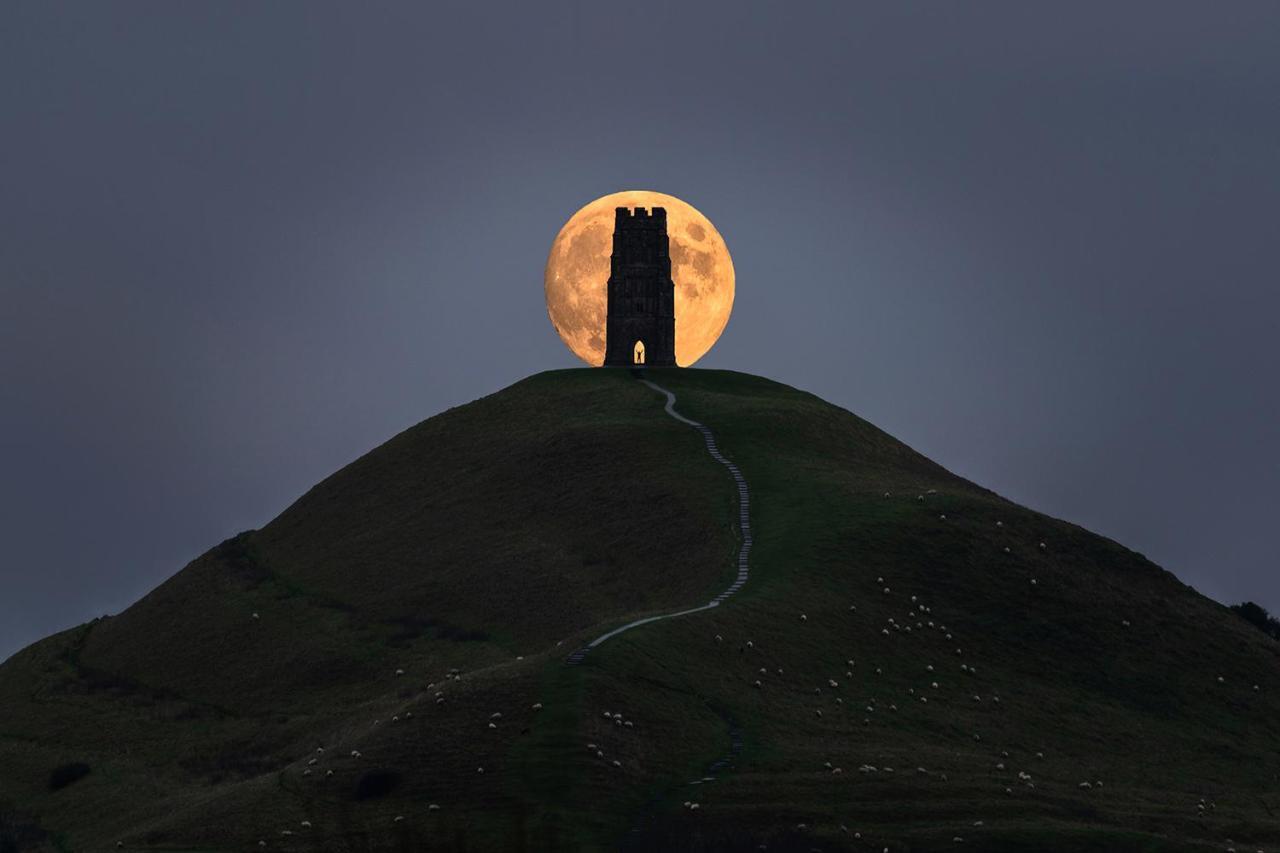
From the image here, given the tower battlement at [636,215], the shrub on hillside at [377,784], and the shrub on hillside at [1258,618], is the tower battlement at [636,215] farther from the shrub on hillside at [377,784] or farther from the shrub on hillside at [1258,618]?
the shrub on hillside at [377,784]

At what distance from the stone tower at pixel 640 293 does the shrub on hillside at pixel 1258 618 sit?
44.4m

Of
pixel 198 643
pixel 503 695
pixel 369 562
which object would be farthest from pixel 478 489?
pixel 503 695

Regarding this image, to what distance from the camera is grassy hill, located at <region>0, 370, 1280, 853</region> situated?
8538 centimetres

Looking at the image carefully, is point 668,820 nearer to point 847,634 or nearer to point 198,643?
point 847,634

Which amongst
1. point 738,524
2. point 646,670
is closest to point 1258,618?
point 738,524

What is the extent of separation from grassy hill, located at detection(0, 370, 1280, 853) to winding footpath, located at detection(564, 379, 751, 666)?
2.71ft

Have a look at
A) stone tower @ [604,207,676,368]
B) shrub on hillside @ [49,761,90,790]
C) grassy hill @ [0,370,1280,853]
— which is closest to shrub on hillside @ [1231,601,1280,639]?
grassy hill @ [0,370,1280,853]

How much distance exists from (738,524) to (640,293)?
36668 millimetres

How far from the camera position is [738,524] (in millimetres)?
130125

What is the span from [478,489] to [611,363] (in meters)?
23.5

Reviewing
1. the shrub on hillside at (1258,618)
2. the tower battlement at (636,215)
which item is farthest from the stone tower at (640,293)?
the shrub on hillside at (1258,618)

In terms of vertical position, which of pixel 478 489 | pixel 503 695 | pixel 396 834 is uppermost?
pixel 478 489

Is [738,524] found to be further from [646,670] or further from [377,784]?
[377,784]

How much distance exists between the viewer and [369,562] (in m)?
140
